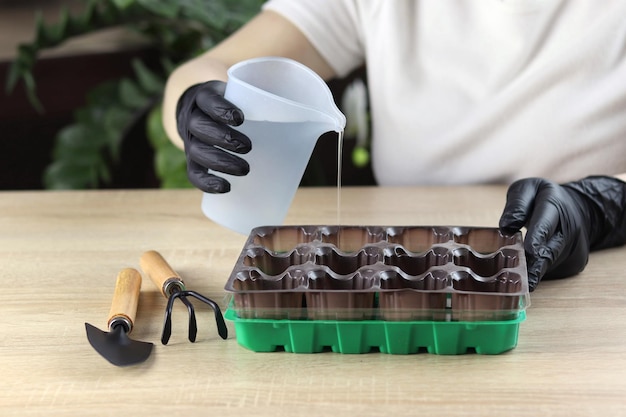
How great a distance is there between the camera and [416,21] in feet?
4.51

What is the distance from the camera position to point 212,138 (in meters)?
0.93

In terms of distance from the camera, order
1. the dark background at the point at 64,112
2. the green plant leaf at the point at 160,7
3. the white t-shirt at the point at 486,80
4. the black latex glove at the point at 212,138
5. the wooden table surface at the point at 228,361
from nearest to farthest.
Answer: the wooden table surface at the point at 228,361, the black latex glove at the point at 212,138, the white t-shirt at the point at 486,80, the green plant leaf at the point at 160,7, the dark background at the point at 64,112

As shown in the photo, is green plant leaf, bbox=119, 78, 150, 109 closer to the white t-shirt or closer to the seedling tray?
the white t-shirt

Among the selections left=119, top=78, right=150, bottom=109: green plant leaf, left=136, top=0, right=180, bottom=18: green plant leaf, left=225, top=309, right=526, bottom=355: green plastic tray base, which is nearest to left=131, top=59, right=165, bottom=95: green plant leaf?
left=119, top=78, right=150, bottom=109: green plant leaf

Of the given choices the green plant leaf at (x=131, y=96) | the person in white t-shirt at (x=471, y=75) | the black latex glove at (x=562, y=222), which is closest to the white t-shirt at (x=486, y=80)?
the person in white t-shirt at (x=471, y=75)

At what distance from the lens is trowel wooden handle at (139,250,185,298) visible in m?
0.89

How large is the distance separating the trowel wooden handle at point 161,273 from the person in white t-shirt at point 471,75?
0.26 m

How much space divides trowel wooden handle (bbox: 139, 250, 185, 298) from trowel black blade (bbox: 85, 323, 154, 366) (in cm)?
9

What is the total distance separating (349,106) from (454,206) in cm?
67

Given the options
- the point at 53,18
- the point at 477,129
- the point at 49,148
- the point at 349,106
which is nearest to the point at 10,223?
the point at 477,129

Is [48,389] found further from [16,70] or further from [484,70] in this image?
[16,70]

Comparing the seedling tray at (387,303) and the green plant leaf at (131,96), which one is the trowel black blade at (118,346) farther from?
the green plant leaf at (131,96)

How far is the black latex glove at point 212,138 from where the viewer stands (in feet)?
2.96

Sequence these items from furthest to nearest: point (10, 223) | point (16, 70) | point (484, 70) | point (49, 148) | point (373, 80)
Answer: point (49, 148) < point (16, 70) < point (373, 80) < point (484, 70) < point (10, 223)
